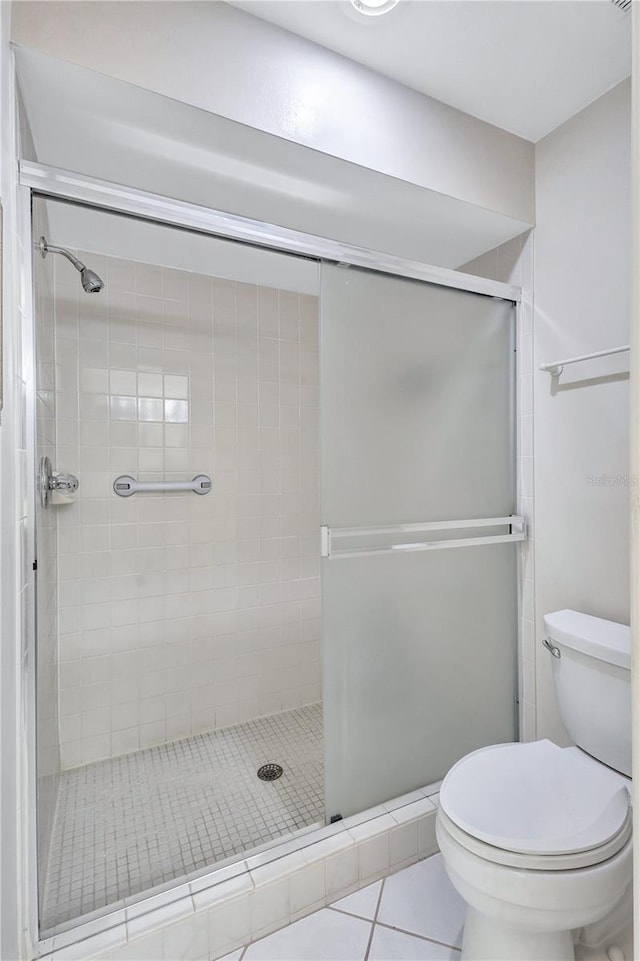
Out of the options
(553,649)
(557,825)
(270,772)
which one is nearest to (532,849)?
(557,825)

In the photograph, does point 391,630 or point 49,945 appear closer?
point 49,945

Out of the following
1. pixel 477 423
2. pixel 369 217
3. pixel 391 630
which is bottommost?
pixel 391 630

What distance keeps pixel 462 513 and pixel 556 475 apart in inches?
13.7

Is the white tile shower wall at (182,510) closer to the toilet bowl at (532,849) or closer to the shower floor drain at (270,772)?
the shower floor drain at (270,772)

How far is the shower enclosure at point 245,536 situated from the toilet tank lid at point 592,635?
314 millimetres

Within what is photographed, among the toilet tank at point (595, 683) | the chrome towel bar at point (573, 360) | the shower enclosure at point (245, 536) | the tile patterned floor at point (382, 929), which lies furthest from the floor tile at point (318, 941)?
the chrome towel bar at point (573, 360)

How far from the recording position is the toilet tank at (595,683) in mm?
1333

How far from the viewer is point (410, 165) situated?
1533 mm

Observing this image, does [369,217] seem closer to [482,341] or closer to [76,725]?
[482,341]

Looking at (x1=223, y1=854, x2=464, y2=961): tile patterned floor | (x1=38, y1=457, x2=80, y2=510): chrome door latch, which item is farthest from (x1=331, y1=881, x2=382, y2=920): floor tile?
(x1=38, y1=457, x2=80, y2=510): chrome door latch

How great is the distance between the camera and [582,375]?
165cm

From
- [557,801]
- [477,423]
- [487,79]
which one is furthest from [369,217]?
[557,801]

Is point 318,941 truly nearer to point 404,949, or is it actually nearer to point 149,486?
point 404,949

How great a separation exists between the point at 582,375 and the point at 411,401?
57cm
